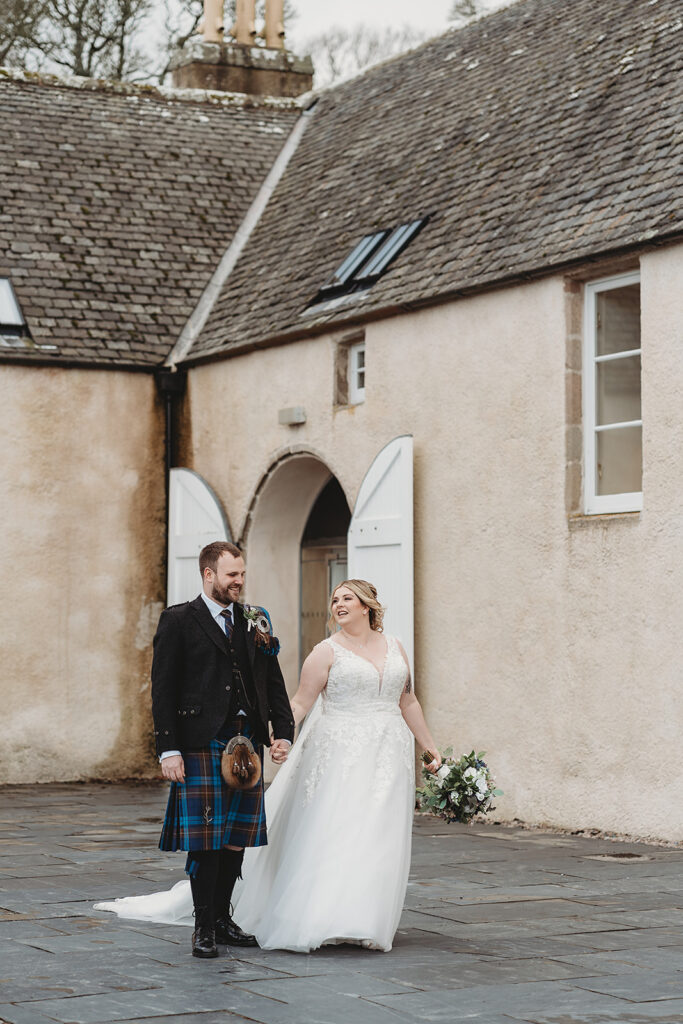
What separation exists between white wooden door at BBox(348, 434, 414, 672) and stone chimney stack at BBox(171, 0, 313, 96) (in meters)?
7.87

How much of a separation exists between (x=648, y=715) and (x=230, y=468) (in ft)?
19.2

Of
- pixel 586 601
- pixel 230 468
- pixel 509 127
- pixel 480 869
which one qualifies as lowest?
pixel 480 869

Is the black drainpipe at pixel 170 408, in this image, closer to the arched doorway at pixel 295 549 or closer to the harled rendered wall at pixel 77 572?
the harled rendered wall at pixel 77 572

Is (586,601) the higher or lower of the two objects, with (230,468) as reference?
lower

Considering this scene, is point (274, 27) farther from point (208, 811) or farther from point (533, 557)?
point (208, 811)

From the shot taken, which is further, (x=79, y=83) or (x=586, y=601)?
(x=79, y=83)

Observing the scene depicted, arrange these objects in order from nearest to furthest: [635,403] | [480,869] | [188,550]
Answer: [480,869] < [635,403] < [188,550]

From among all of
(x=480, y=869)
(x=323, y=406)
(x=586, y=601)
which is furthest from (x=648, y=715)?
(x=323, y=406)

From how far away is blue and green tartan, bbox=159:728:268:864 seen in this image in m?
6.45

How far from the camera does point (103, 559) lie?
1512 centimetres

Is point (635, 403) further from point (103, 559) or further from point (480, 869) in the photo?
point (103, 559)

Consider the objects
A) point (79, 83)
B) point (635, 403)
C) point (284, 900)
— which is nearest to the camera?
point (284, 900)

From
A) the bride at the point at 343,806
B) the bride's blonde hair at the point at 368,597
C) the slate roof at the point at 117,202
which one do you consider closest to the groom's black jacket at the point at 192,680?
the bride at the point at 343,806

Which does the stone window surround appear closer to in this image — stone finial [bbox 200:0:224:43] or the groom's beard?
the groom's beard
